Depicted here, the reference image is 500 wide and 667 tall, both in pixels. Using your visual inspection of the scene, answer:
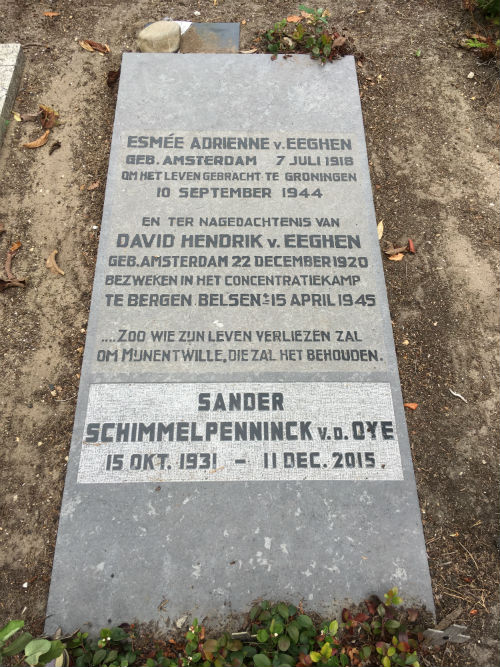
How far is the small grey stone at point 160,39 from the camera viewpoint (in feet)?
13.2

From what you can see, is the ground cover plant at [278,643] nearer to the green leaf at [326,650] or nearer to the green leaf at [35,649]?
the green leaf at [326,650]

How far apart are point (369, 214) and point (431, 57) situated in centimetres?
210

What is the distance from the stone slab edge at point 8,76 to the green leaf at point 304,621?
4120 mm

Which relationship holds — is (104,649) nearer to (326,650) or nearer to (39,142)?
(326,650)

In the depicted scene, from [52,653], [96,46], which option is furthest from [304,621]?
[96,46]

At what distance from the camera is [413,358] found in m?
3.25

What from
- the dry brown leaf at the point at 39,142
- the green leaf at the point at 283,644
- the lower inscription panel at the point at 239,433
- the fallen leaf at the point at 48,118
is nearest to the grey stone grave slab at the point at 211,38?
the fallen leaf at the point at 48,118

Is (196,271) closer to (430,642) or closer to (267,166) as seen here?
(267,166)

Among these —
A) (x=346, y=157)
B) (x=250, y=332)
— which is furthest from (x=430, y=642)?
(x=346, y=157)

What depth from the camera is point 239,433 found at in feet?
9.23

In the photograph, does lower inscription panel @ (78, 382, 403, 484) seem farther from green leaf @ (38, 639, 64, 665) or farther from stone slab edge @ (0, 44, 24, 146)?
stone slab edge @ (0, 44, 24, 146)

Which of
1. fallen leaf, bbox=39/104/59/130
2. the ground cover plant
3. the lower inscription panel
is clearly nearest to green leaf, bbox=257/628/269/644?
the ground cover plant

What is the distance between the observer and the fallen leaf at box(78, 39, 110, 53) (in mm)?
4266

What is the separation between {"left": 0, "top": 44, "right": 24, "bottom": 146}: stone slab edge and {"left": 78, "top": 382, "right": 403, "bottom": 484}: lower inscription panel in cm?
264
